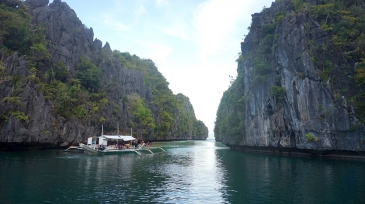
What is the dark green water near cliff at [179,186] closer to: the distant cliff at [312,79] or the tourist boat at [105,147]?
the distant cliff at [312,79]

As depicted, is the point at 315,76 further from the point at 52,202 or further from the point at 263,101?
the point at 52,202

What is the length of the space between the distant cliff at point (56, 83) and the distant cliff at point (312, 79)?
A: 31.2 metres

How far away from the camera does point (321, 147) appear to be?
3197 cm

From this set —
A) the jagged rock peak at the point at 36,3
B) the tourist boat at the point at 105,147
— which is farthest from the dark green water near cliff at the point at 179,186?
the jagged rock peak at the point at 36,3

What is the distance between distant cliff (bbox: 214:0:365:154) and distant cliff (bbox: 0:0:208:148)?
31236 mm

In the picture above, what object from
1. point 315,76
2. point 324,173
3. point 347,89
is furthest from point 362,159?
point 324,173

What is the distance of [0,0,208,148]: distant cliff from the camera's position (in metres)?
37.8

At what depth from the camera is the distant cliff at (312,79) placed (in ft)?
102

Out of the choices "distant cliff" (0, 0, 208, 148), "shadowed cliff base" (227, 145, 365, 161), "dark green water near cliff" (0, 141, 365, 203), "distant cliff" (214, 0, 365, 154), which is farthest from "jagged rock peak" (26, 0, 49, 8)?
"shadowed cliff base" (227, 145, 365, 161)

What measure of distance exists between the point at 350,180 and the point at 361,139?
1365 centimetres

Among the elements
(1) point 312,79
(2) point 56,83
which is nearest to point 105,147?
(2) point 56,83

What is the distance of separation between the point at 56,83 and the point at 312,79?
1633 inches

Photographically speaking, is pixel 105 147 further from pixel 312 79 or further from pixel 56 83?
pixel 312 79

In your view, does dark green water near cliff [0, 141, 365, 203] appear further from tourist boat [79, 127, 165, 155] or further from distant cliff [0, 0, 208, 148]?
distant cliff [0, 0, 208, 148]
